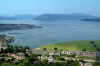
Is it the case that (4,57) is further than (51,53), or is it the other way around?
(51,53)

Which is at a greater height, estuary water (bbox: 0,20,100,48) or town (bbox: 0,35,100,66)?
estuary water (bbox: 0,20,100,48)

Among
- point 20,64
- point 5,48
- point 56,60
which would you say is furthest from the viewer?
point 5,48

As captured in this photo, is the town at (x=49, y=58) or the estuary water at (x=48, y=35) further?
the estuary water at (x=48, y=35)

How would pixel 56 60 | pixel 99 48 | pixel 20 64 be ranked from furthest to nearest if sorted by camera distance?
pixel 99 48
pixel 56 60
pixel 20 64

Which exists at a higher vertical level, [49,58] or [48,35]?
[48,35]

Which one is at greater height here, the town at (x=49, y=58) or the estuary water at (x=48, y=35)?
the estuary water at (x=48, y=35)

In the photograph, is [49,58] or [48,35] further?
[48,35]

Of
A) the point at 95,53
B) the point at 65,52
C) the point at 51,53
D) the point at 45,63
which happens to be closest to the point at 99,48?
the point at 95,53

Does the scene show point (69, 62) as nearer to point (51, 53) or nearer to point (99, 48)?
point (51, 53)

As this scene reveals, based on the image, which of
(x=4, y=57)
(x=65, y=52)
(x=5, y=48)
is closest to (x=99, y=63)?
(x=65, y=52)

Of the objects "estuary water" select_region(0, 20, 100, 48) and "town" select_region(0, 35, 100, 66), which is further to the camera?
"estuary water" select_region(0, 20, 100, 48)
